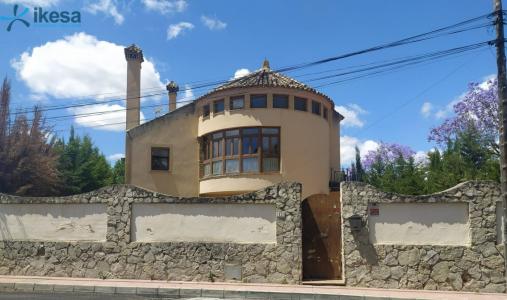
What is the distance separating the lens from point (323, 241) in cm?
1470

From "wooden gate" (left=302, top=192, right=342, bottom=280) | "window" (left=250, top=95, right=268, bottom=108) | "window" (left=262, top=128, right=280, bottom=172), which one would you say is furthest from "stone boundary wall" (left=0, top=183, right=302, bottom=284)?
"window" (left=250, top=95, right=268, bottom=108)

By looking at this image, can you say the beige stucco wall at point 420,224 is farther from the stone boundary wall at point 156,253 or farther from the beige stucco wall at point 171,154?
the beige stucco wall at point 171,154

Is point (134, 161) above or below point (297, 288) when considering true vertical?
above

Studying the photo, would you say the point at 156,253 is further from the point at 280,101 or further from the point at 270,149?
the point at 280,101

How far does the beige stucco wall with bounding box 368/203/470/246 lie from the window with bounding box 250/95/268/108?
410 inches

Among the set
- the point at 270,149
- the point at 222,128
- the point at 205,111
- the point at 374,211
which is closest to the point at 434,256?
the point at 374,211

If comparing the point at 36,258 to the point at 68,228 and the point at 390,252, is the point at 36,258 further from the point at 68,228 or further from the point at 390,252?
the point at 390,252

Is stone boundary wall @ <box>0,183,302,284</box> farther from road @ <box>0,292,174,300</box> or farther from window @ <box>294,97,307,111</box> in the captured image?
window @ <box>294,97,307,111</box>

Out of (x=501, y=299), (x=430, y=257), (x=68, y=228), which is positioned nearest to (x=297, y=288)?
(x=430, y=257)

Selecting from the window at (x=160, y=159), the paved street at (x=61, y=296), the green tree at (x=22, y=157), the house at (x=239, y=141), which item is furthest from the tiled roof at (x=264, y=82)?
the paved street at (x=61, y=296)

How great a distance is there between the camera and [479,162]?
33719 millimetres

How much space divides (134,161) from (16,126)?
19.8 feet

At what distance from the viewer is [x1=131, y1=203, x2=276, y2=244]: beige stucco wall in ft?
46.7

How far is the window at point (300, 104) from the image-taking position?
929 inches
